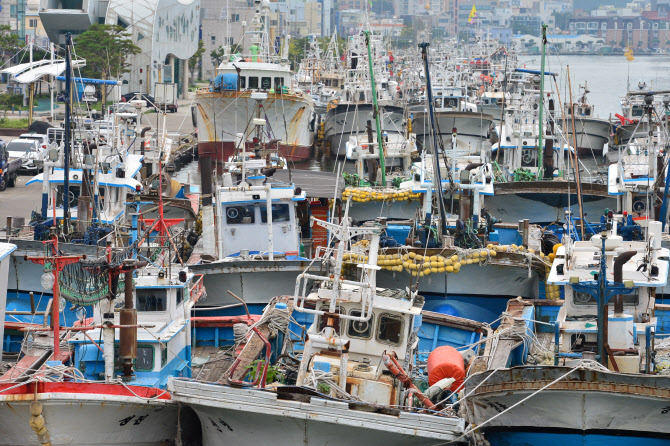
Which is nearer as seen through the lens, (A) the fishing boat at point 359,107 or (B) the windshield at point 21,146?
(B) the windshield at point 21,146

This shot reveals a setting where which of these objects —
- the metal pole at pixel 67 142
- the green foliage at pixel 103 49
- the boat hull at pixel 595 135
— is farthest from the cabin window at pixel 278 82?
the metal pole at pixel 67 142

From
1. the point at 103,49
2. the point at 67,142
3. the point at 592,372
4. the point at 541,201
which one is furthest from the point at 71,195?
the point at 103,49

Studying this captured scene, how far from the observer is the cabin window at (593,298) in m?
18.0

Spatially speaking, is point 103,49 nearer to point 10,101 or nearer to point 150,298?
point 10,101

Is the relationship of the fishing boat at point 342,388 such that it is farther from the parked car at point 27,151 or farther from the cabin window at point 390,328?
the parked car at point 27,151

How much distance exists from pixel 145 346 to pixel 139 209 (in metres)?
13.7

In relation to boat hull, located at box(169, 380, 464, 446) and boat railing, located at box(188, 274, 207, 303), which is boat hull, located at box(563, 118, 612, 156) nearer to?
boat railing, located at box(188, 274, 207, 303)

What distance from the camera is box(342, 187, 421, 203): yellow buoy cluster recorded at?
31.1 m

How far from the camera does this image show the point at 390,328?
55.8ft

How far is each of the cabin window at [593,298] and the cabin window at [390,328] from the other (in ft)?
10.1

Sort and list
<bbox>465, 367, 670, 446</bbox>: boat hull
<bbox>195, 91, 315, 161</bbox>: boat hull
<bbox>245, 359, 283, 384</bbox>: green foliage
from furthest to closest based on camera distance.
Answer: <bbox>195, 91, 315, 161</bbox>: boat hull, <bbox>245, 359, 283, 384</bbox>: green foliage, <bbox>465, 367, 670, 446</bbox>: boat hull

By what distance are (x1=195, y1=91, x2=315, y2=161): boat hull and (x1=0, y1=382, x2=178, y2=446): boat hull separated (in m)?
37.2

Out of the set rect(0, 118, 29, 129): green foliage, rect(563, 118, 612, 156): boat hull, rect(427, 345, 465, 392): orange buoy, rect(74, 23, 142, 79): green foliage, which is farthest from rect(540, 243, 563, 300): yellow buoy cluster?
rect(74, 23, 142, 79): green foliage

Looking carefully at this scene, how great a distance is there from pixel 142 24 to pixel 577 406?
68.9 meters
